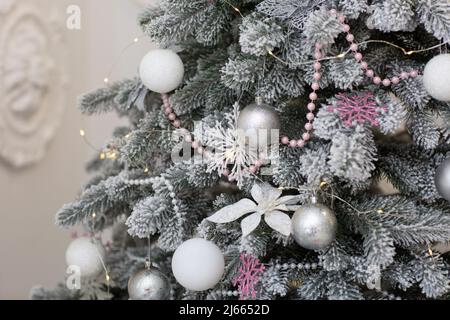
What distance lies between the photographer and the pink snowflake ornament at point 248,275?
67 cm

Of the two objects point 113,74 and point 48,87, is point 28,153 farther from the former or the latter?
point 113,74

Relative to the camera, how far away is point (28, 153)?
→ 1.18 metres

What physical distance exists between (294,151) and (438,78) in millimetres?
180

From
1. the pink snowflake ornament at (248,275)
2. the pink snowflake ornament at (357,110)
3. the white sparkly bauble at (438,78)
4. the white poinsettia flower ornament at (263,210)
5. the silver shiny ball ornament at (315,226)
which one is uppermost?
the white sparkly bauble at (438,78)

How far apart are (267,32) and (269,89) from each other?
7 centimetres

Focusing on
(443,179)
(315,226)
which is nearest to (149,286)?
(315,226)

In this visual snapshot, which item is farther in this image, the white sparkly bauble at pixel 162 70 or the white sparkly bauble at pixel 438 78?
the white sparkly bauble at pixel 162 70

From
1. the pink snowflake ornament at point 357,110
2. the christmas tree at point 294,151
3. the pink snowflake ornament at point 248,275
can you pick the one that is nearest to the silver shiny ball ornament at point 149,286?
the christmas tree at point 294,151

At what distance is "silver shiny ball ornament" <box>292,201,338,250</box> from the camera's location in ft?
1.97

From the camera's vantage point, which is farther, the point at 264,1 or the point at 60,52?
the point at 60,52

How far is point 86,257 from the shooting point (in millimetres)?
797

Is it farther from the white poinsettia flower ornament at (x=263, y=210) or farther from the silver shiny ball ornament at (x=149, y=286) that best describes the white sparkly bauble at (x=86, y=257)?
the white poinsettia flower ornament at (x=263, y=210)

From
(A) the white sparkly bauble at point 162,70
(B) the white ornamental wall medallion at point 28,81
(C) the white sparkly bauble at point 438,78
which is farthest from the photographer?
(B) the white ornamental wall medallion at point 28,81
